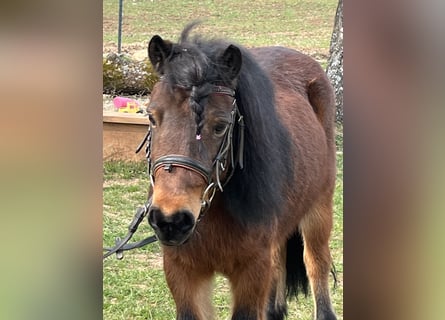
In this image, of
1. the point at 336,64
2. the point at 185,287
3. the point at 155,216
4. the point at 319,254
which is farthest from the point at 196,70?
the point at 336,64

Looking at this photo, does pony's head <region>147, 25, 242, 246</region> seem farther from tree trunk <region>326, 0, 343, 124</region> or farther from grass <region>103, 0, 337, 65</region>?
tree trunk <region>326, 0, 343, 124</region>

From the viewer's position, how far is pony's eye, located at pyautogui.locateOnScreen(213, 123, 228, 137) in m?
1.83

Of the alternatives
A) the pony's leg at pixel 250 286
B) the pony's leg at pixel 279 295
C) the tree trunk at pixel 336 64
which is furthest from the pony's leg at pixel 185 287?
the tree trunk at pixel 336 64

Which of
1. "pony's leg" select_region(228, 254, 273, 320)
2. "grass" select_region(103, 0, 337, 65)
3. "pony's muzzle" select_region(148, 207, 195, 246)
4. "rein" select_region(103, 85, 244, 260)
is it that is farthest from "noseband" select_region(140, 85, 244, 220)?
"grass" select_region(103, 0, 337, 65)

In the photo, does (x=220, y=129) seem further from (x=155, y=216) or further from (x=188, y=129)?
(x=155, y=216)

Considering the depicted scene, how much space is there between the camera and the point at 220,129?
6.04ft

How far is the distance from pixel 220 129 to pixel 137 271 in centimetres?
154

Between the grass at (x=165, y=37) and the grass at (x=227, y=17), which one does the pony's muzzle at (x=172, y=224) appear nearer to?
the grass at (x=165, y=37)

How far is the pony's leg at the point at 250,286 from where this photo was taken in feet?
7.09

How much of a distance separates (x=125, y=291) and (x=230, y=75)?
4.92ft

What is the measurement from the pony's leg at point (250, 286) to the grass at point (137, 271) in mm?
648
